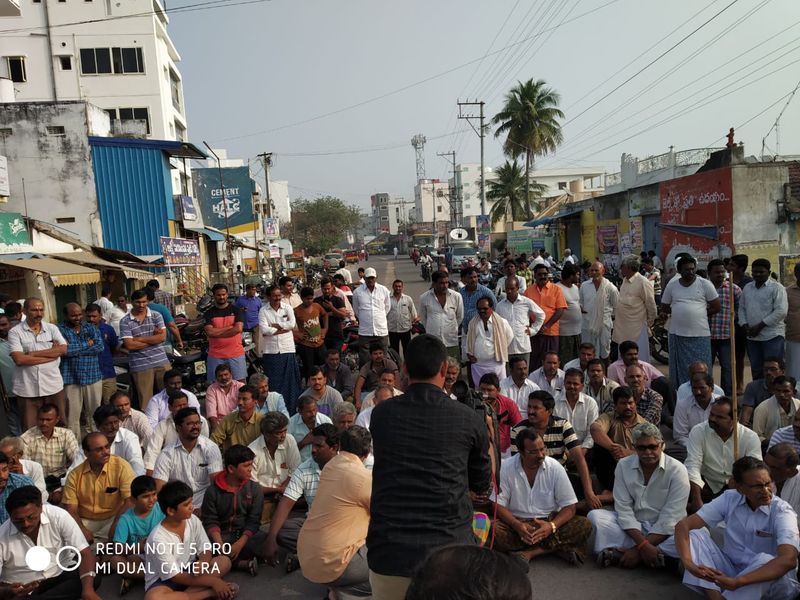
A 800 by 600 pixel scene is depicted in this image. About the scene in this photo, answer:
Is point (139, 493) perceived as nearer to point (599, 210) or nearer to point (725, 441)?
point (725, 441)

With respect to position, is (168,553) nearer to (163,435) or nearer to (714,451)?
(163,435)

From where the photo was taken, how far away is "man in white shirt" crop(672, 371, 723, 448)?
571 centimetres

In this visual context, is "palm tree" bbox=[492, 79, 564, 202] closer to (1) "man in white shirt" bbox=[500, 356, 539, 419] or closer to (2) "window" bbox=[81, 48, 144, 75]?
(2) "window" bbox=[81, 48, 144, 75]

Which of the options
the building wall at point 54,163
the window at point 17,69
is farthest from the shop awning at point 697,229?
the window at point 17,69

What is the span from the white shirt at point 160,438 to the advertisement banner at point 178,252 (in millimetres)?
12279

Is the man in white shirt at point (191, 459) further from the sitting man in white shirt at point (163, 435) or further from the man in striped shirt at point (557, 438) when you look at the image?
the man in striped shirt at point (557, 438)

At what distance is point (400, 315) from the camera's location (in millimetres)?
9195

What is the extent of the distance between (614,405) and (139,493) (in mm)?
4088

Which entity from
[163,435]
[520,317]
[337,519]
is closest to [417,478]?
[337,519]

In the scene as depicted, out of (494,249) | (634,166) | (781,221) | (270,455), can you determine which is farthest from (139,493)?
(494,249)

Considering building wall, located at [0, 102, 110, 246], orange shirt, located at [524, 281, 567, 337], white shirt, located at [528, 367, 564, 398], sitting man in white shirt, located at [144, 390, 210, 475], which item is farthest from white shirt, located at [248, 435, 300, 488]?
building wall, located at [0, 102, 110, 246]

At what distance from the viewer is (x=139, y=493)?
4703 mm

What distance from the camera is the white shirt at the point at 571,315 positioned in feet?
28.0

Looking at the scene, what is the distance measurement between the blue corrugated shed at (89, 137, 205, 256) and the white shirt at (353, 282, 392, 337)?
15896 millimetres
